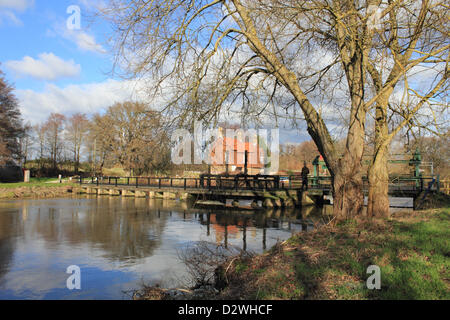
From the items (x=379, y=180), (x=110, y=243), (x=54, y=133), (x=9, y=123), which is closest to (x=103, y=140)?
(x=9, y=123)

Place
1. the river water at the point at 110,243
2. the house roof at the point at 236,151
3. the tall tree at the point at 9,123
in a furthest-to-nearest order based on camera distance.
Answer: the tall tree at the point at 9,123, the house roof at the point at 236,151, the river water at the point at 110,243

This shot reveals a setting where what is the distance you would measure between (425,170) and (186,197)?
1872 cm

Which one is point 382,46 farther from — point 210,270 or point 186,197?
point 186,197

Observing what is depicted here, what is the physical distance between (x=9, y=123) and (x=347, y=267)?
3973cm

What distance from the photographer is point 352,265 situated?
4996 millimetres

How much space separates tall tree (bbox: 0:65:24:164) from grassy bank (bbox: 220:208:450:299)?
35.1 metres

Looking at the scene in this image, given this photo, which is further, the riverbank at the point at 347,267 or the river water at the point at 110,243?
the river water at the point at 110,243

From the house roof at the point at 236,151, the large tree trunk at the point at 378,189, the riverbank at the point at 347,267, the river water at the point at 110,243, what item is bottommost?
the river water at the point at 110,243

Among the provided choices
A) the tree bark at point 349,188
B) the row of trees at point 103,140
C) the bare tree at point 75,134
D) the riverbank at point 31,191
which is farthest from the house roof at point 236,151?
the bare tree at point 75,134

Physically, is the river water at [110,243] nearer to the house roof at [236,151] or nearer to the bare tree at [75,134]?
the house roof at [236,151]

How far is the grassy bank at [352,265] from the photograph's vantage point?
4234 millimetres

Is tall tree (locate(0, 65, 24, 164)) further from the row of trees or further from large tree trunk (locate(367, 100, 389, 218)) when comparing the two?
large tree trunk (locate(367, 100, 389, 218))

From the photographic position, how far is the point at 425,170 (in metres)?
26.5

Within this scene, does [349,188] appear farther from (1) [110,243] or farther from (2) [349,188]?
(1) [110,243]
